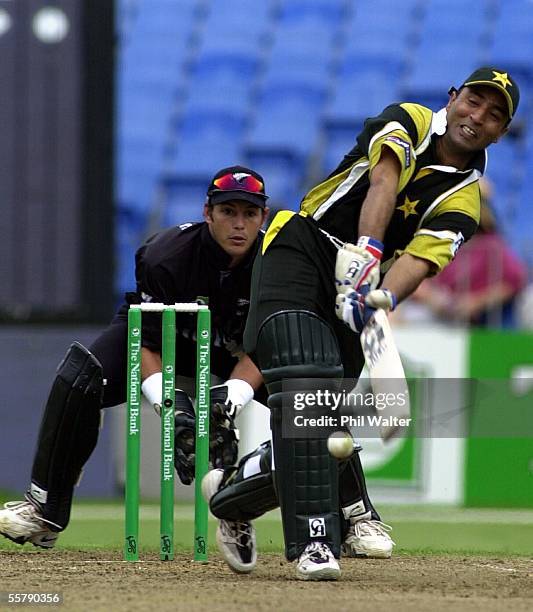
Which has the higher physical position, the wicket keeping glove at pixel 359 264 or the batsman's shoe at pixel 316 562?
the wicket keeping glove at pixel 359 264

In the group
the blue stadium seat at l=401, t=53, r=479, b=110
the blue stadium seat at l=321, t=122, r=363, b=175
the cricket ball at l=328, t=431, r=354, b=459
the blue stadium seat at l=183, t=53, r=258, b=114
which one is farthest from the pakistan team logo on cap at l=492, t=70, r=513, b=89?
the blue stadium seat at l=183, t=53, r=258, b=114

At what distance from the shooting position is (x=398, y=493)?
360 inches

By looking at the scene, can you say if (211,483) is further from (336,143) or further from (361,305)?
(336,143)

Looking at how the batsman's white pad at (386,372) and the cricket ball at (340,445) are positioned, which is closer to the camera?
the batsman's white pad at (386,372)

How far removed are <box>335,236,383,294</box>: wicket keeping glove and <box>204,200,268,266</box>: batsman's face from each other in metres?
1.11

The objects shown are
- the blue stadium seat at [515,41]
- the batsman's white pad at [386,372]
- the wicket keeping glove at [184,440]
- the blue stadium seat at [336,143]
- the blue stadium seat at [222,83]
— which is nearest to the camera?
the batsman's white pad at [386,372]

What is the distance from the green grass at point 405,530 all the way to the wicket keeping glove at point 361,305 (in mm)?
1896

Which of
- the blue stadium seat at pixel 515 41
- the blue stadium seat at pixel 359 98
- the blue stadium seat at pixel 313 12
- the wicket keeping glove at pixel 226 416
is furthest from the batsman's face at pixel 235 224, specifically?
the blue stadium seat at pixel 313 12

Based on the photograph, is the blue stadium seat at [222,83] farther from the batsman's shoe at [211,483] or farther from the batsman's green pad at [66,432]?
the batsman's shoe at [211,483]

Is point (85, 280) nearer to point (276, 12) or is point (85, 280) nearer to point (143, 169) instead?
point (143, 169)

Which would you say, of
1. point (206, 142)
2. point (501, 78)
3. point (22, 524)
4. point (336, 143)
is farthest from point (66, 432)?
point (206, 142)

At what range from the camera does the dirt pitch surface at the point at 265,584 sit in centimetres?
374

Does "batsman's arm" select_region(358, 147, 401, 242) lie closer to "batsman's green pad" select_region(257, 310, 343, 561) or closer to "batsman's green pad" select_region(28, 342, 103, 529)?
"batsman's green pad" select_region(257, 310, 343, 561)

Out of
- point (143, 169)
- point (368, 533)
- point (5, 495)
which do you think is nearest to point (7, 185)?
point (5, 495)
